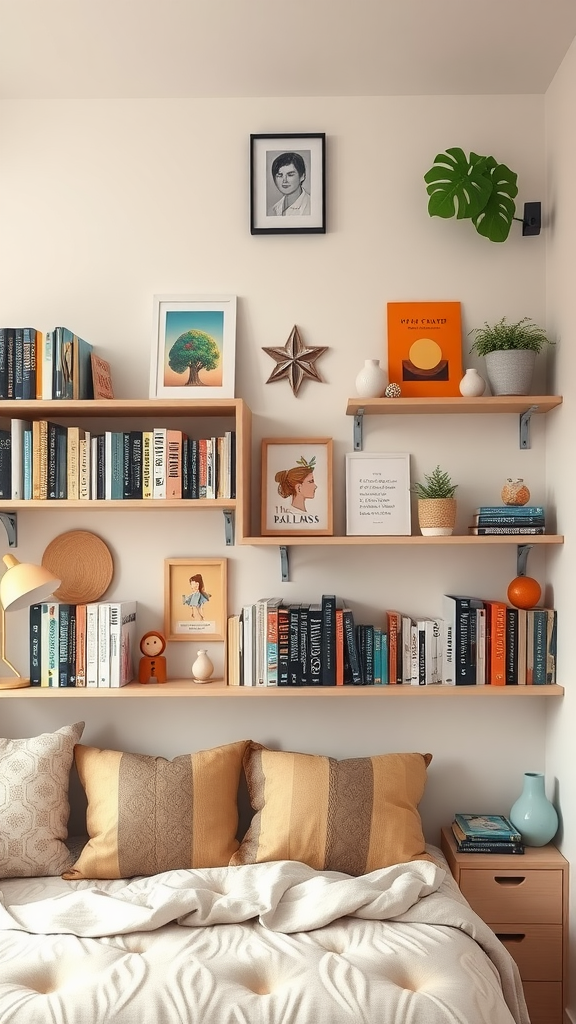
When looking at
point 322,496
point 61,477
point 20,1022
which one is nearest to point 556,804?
point 322,496

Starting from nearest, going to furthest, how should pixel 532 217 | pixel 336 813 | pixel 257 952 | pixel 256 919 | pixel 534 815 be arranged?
pixel 257 952
pixel 256 919
pixel 336 813
pixel 534 815
pixel 532 217

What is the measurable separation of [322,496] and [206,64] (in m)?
1.29

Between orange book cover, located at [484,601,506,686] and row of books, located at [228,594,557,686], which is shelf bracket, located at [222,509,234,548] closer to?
row of books, located at [228,594,557,686]

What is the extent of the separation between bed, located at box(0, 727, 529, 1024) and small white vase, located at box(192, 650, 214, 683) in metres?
0.22

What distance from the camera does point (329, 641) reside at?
7.75 ft

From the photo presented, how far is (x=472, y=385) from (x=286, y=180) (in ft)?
2.83

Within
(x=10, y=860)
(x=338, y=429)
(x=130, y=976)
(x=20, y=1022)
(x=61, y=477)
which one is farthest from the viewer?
(x=338, y=429)

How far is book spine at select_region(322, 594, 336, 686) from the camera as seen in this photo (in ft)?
7.73

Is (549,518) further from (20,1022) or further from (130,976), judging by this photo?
(20,1022)

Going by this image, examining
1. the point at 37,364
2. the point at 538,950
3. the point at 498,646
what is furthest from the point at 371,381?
the point at 538,950

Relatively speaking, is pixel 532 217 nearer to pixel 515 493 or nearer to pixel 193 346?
pixel 515 493

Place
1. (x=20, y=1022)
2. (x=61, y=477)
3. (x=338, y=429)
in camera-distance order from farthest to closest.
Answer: (x=338, y=429), (x=61, y=477), (x=20, y=1022)

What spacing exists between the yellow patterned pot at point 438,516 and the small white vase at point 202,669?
0.74 metres

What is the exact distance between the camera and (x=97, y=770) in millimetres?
2328
